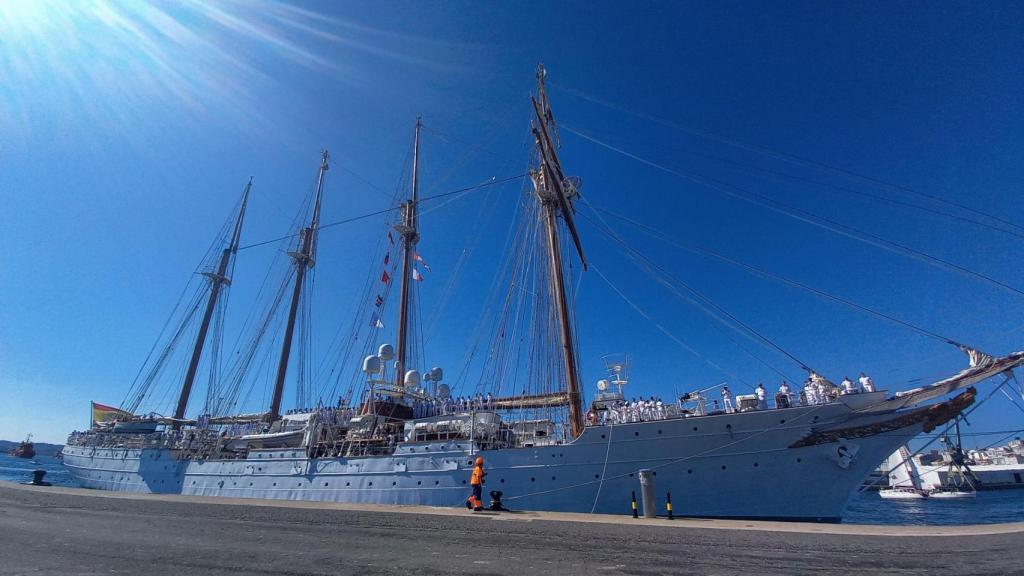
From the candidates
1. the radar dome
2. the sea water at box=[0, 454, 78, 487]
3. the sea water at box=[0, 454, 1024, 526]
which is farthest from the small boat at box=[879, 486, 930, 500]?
the sea water at box=[0, 454, 78, 487]

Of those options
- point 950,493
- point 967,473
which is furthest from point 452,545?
point 950,493

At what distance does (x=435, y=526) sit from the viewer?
26.2 feet

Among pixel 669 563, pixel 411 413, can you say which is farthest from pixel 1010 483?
pixel 669 563

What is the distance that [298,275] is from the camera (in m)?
43.0

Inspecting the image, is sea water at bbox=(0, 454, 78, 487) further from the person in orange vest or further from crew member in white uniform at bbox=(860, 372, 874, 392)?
crew member in white uniform at bbox=(860, 372, 874, 392)

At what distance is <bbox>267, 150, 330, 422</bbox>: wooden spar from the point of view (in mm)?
36938

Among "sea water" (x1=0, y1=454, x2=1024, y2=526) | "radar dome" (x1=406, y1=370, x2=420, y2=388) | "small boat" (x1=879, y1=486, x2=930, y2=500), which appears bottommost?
"small boat" (x1=879, y1=486, x2=930, y2=500)

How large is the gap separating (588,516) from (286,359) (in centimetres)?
3672

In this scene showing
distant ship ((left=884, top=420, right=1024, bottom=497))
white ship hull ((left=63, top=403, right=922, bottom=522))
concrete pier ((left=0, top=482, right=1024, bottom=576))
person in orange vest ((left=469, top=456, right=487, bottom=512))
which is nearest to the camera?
concrete pier ((left=0, top=482, right=1024, bottom=576))

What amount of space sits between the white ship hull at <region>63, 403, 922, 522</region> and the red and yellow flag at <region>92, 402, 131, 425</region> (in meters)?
31.3

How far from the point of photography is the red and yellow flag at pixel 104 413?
130ft

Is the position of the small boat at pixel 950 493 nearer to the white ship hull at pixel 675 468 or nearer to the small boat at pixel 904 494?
the small boat at pixel 904 494

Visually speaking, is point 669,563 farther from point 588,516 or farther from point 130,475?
point 130,475

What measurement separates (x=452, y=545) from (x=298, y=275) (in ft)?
140
